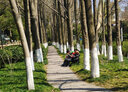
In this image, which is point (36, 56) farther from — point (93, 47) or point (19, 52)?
point (93, 47)

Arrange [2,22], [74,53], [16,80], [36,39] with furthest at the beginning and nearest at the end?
[2,22], [36,39], [74,53], [16,80]

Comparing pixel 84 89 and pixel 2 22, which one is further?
pixel 2 22

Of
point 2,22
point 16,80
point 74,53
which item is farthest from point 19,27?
point 2,22

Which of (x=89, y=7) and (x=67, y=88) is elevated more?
(x=89, y=7)

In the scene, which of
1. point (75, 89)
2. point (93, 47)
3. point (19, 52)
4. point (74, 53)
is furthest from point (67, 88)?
point (19, 52)

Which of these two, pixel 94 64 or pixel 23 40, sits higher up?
pixel 23 40

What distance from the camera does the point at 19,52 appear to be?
16.5 meters

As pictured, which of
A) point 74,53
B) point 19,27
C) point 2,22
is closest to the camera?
point 19,27

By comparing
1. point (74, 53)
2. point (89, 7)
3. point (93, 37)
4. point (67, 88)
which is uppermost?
point (89, 7)

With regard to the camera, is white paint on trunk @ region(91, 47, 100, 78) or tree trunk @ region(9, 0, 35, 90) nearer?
tree trunk @ region(9, 0, 35, 90)

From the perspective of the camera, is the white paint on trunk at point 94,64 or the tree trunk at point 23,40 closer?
the tree trunk at point 23,40

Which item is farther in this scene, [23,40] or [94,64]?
[94,64]

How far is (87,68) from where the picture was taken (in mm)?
10930

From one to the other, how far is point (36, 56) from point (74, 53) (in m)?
3.57
